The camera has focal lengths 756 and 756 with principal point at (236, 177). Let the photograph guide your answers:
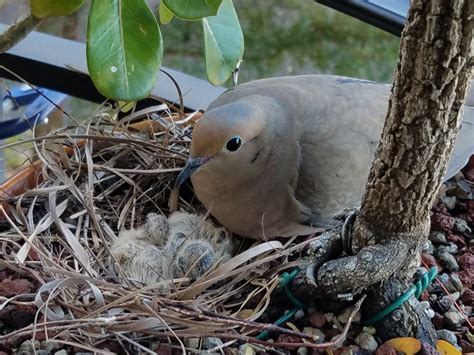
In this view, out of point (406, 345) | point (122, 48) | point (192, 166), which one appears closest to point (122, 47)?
point (122, 48)

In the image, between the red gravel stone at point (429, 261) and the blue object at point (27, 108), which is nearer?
the red gravel stone at point (429, 261)

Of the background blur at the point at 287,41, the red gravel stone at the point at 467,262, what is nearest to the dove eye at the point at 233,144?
the red gravel stone at the point at 467,262

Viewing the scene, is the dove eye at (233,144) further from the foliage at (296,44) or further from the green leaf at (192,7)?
the foliage at (296,44)

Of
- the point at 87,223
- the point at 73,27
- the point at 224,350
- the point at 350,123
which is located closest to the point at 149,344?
the point at 224,350

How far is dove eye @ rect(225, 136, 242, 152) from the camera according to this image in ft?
3.88

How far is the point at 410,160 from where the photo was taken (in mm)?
873

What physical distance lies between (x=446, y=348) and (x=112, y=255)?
18.6 inches

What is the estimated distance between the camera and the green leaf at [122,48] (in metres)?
0.90

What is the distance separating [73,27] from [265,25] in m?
0.67

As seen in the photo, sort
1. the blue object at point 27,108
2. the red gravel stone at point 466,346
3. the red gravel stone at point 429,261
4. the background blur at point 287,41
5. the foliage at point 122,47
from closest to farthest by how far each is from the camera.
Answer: the foliage at point 122,47 < the red gravel stone at point 466,346 < the red gravel stone at point 429,261 < the blue object at point 27,108 < the background blur at point 287,41

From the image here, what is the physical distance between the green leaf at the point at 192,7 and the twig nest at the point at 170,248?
37cm

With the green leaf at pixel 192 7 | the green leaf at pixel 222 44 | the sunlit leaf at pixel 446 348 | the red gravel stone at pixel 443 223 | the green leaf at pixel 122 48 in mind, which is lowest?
the sunlit leaf at pixel 446 348

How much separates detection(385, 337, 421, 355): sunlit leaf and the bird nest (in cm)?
13

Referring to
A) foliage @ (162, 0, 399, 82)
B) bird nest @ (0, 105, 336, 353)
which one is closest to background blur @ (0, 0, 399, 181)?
foliage @ (162, 0, 399, 82)
